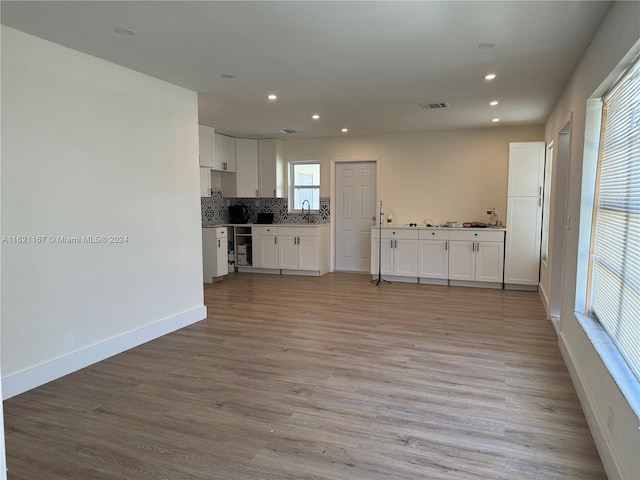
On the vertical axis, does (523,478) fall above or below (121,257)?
below

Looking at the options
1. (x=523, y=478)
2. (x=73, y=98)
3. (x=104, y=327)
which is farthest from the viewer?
(x=104, y=327)

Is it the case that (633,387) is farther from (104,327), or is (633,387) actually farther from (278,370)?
(104,327)

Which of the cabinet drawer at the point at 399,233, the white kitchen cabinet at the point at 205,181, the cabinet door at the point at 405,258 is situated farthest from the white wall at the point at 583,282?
the white kitchen cabinet at the point at 205,181

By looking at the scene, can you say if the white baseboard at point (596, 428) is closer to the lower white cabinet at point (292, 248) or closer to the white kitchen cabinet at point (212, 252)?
the lower white cabinet at point (292, 248)

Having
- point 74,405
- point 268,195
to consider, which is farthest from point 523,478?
point 268,195

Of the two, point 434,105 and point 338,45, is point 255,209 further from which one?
point 338,45

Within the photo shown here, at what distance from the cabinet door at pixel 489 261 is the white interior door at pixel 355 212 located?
6.64 ft

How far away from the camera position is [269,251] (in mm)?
7609

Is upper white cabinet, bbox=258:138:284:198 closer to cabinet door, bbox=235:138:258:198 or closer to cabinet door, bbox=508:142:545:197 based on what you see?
cabinet door, bbox=235:138:258:198

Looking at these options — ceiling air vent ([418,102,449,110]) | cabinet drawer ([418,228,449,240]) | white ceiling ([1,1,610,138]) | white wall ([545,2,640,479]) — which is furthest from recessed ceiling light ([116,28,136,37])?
cabinet drawer ([418,228,449,240])

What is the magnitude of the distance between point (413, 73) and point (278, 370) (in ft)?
9.37

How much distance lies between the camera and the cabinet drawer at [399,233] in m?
6.68

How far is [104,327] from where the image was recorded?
140 inches

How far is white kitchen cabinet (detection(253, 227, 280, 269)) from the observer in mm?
7551
